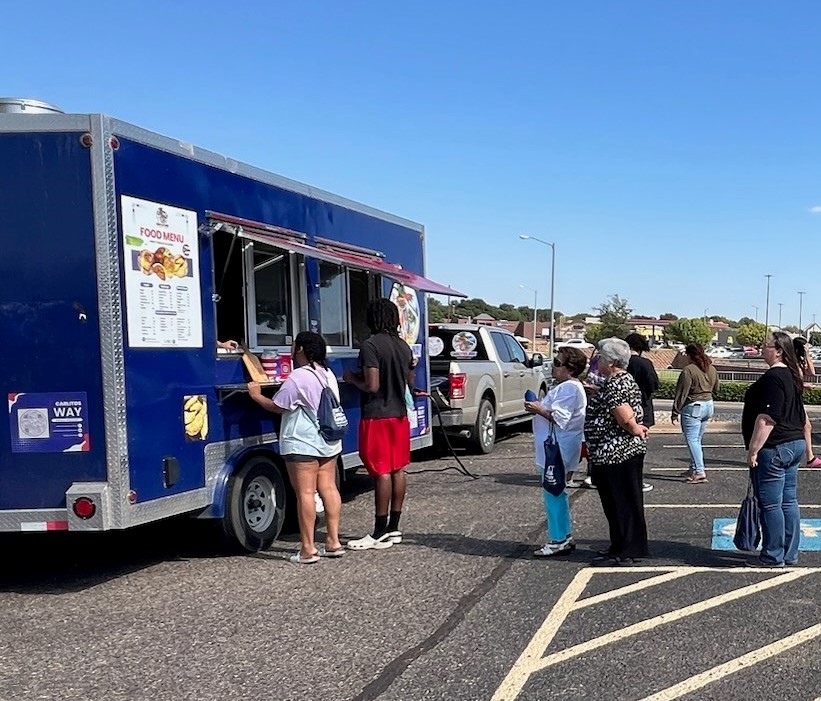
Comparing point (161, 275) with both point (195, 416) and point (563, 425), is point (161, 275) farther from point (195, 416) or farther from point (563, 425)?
point (563, 425)

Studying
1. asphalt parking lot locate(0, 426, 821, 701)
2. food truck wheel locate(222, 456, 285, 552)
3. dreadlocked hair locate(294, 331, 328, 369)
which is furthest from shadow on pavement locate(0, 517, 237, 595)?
dreadlocked hair locate(294, 331, 328, 369)

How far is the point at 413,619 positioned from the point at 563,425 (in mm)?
1916

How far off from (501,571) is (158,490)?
7.88ft

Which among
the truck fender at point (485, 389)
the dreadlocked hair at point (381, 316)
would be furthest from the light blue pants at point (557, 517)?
the truck fender at point (485, 389)

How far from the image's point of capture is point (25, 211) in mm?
5215

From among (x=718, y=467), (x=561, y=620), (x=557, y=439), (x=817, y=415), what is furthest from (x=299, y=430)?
(x=817, y=415)

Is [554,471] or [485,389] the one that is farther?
[485,389]

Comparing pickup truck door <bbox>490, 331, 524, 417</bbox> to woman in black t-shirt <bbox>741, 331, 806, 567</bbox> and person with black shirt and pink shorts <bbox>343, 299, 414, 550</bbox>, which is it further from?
woman in black t-shirt <bbox>741, 331, 806, 567</bbox>

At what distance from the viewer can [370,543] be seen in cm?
662

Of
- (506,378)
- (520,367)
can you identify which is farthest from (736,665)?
(520,367)

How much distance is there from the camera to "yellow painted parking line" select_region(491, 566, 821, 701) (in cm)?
416

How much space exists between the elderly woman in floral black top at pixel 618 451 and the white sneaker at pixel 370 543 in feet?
5.62

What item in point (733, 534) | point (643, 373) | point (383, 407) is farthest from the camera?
point (643, 373)

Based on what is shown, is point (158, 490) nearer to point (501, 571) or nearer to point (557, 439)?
point (501, 571)
